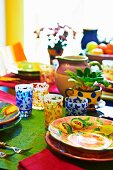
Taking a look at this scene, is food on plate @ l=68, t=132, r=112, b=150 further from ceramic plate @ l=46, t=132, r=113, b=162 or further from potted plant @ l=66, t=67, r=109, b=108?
potted plant @ l=66, t=67, r=109, b=108

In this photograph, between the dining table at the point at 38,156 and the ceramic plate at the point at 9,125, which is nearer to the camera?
the dining table at the point at 38,156

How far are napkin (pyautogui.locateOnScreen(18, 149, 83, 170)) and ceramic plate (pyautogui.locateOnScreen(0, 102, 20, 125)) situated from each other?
0.73 ft

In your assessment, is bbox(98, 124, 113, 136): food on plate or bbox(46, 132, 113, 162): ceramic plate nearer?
bbox(46, 132, 113, 162): ceramic plate

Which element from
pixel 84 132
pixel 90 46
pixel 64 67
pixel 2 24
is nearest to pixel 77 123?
pixel 84 132

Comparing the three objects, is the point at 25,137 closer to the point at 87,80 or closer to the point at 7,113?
the point at 7,113

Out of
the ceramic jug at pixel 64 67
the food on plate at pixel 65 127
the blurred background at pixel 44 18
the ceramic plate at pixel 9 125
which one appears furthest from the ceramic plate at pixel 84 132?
the blurred background at pixel 44 18

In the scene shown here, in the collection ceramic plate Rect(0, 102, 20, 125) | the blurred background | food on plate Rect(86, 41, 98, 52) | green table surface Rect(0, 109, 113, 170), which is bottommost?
green table surface Rect(0, 109, 113, 170)

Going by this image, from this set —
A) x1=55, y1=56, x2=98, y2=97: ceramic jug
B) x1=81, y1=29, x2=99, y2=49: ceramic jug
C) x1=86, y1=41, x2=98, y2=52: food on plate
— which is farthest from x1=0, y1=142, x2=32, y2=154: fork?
x1=81, y1=29, x2=99, y2=49: ceramic jug

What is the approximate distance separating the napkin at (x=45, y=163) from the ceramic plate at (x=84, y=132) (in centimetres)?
6

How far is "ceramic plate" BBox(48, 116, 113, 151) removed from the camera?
77 centimetres

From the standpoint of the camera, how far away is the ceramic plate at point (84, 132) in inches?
30.5

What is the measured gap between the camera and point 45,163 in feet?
2.22

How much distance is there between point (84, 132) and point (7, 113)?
0.27 m

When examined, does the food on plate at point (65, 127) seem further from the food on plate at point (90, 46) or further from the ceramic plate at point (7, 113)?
the food on plate at point (90, 46)
